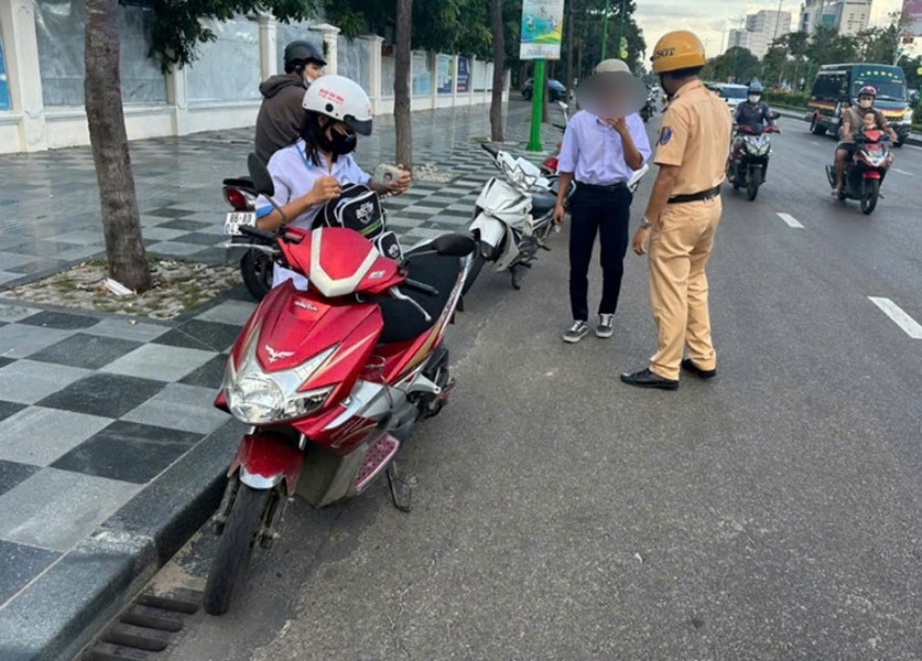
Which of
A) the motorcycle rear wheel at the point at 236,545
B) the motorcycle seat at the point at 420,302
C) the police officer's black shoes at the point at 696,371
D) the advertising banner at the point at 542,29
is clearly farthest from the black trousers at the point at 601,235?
the advertising banner at the point at 542,29

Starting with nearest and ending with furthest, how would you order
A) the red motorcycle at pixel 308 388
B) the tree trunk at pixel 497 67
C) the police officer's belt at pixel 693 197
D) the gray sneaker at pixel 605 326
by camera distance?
the red motorcycle at pixel 308 388, the police officer's belt at pixel 693 197, the gray sneaker at pixel 605 326, the tree trunk at pixel 497 67

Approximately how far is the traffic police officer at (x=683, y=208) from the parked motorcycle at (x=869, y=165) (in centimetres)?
801

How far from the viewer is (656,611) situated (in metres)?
2.71

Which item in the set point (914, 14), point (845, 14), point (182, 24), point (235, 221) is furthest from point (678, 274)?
point (845, 14)

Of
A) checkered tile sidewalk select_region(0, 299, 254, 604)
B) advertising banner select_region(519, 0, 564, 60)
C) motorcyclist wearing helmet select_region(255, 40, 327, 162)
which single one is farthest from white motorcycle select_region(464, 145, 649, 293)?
advertising banner select_region(519, 0, 564, 60)

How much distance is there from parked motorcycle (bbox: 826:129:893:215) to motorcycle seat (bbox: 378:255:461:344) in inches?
369

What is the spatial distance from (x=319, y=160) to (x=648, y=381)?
7.64 feet

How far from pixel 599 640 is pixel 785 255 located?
6955 millimetres

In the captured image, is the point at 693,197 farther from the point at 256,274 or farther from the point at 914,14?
the point at 914,14

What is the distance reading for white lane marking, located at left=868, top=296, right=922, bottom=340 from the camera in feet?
19.4

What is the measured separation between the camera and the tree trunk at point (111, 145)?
5125 mm

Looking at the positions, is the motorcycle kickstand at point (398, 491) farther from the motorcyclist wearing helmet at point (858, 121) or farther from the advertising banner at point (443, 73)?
the advertising banner at point (443, 73)

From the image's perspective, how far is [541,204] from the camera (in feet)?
23.2

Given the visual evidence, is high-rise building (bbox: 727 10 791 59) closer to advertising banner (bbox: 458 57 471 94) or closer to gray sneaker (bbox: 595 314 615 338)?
advertising banner (bbox: 458 57 471 94)
